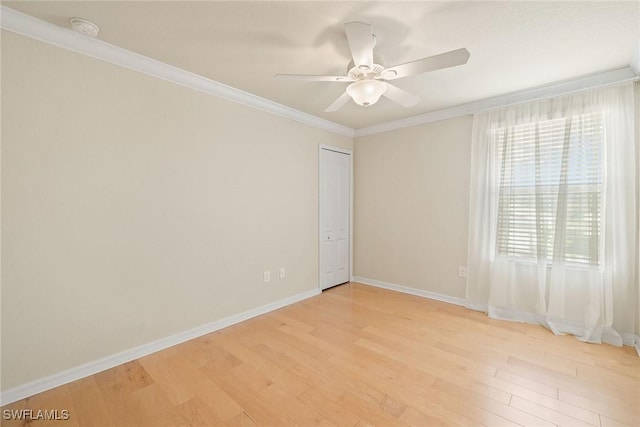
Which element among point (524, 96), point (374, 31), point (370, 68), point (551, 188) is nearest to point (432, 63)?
point (370, 68)

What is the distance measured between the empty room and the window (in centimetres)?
2

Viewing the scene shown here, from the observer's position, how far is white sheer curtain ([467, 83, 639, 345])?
2.45 m

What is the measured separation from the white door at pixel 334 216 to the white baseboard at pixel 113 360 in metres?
1.23

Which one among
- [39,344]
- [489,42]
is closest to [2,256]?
[39,344]

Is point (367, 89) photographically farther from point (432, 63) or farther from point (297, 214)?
point (297, 214)

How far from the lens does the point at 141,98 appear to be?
2.27 m

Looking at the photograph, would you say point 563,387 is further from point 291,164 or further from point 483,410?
point 291,164

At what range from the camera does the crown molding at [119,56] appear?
5.71 ft

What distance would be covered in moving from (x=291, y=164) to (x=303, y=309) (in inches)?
71.8

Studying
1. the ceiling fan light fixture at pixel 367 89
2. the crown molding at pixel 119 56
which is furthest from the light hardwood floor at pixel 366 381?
the crown molding at pixel 119 56
